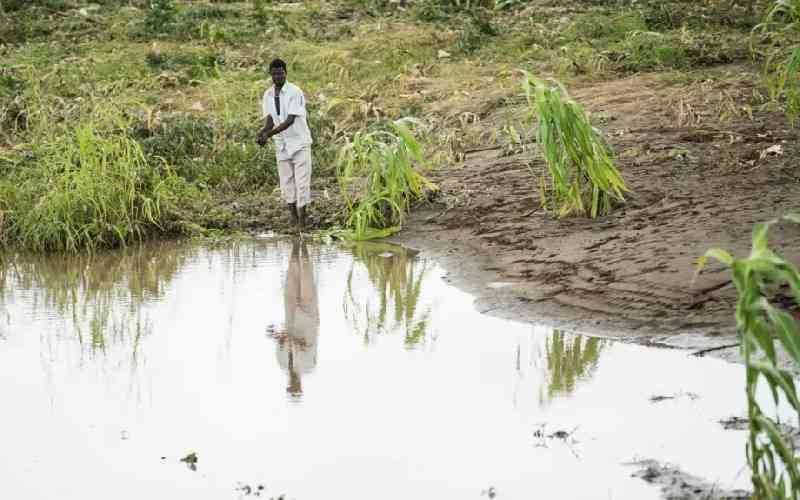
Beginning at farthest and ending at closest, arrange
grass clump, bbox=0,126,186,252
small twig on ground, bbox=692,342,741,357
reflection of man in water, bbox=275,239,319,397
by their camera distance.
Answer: grass clump, bbox=0,126,186,252, reflection of man in water, bbox=275,239,319,397, small twig on ground, bbox=692,342,741,357

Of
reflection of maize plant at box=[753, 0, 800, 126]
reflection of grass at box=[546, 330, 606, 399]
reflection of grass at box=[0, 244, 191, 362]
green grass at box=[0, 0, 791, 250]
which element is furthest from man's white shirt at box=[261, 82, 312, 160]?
reflection of grass at box=[546, 330, 606, 399]

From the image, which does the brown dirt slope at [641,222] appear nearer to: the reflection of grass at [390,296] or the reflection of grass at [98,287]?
the reflection of grass at [390,296]

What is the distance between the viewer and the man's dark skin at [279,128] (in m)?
9.98

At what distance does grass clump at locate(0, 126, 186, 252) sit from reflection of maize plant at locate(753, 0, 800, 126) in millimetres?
4856

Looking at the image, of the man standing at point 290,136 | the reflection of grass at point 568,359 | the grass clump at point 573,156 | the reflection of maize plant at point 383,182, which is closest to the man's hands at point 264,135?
the man standing at point 290,136

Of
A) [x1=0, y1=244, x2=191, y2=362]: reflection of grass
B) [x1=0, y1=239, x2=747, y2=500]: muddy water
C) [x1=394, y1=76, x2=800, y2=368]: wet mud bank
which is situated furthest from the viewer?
[x1=0, y1=244, x2=191, y2=362]: reflection of grass

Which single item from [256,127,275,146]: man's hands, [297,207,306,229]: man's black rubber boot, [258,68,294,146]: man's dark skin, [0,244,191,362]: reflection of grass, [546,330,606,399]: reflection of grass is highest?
[258,68,294,146]: man's dark skin

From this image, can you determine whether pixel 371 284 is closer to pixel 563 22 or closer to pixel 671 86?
pixel 671 86

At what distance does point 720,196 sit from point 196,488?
5.00 meters

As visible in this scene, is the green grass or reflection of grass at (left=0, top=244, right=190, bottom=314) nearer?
reflection of grass at (left=0, top=244, right=190, bottom=314)

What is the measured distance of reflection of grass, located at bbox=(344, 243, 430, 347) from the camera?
292 inches

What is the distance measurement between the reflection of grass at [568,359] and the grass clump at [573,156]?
2.15 m

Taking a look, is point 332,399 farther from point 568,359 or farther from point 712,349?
point 712,349

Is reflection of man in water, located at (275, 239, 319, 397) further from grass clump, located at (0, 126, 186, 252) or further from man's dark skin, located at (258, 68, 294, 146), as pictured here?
grass clump, located at (0, 126, 186, 252)
